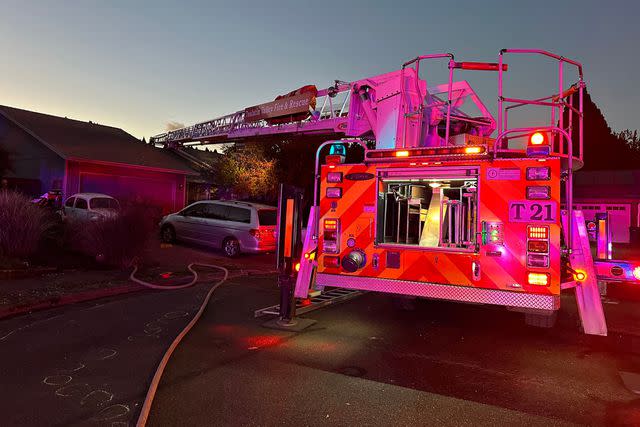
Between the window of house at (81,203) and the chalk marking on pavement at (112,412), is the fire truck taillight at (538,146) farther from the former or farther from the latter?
the window of house at (81,203)

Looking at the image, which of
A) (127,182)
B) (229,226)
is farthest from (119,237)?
(127,182)

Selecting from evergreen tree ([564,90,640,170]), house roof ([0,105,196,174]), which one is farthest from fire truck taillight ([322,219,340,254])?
evergreen tree ([564,90,640,170])

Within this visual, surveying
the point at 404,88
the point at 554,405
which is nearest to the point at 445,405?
the point at 554,405

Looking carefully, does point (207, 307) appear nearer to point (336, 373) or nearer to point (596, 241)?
point (336, 373)

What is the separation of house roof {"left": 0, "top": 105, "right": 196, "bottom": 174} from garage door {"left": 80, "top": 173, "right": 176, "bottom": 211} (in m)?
0.98

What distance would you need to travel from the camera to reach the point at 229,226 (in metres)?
14.0

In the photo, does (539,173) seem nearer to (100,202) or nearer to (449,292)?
A: (449,292)

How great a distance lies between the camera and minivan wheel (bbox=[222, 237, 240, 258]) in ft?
45.2

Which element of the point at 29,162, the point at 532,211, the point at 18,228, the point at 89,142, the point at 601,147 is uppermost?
the point at 601,147

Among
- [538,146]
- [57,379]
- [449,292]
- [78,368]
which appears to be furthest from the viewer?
[449,292]

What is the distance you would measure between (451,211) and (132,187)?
2107cm

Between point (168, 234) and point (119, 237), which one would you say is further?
point (168, 234)

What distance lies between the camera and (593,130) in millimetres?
36750

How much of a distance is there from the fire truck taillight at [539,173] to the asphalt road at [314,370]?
2.05m
